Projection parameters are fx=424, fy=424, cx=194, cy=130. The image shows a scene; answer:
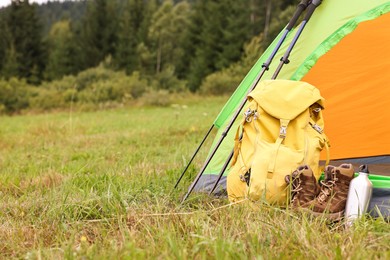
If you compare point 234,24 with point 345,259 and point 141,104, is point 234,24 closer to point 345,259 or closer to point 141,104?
point 141,104

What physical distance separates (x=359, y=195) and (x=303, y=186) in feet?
0.97

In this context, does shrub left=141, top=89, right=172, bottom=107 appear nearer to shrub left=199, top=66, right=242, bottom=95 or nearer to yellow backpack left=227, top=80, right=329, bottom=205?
shrub left=199, top=66, right=242, bottom=95

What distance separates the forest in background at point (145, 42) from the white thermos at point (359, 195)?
2197cm

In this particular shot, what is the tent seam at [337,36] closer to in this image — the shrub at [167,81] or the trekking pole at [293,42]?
the trekking pole at [293,42]

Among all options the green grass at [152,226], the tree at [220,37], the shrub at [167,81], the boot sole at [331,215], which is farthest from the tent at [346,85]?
the tree at [220,37]

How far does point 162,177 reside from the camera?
345 cm

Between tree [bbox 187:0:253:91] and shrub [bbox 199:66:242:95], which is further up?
tree [bbox 187:0:253:91]

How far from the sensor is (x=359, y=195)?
7.33 feet

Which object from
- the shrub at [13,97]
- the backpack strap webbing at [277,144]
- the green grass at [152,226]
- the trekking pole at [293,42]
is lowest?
the shrub at [13,97]

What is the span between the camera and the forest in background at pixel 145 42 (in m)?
29.2

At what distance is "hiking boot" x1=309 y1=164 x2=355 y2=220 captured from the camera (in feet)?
7.34

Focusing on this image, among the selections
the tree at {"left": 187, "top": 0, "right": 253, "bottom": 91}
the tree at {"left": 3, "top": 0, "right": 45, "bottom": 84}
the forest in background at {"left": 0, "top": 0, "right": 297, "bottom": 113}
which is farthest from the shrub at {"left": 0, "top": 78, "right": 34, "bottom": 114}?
the tree at {"left": 3, "top": 0, "right": 45, "bottom": 84}

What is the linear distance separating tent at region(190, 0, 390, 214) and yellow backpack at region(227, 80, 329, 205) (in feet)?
1.36

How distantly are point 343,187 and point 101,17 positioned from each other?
119ft
